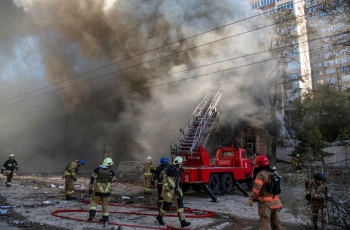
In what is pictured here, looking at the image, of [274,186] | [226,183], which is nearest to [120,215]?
[274,186]

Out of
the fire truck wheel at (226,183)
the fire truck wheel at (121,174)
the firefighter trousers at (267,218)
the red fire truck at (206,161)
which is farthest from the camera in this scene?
the fire truck wheel at (121,174)

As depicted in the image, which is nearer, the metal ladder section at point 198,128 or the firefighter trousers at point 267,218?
the firefighter trousers at point 267,218

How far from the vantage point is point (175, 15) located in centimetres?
1313

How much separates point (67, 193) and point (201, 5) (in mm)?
10108

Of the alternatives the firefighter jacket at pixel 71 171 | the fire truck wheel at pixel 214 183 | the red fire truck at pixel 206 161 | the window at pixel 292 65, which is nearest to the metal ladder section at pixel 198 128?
the red fire truck at pixel 206 161

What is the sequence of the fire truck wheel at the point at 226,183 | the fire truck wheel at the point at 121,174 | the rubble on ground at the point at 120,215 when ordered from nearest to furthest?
the rubble on ground at the point at 120,215 → the fire truck wheel at the point at 226,183 → the fire truck wheel at the point at 121,174

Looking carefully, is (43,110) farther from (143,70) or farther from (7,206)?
(7,206)

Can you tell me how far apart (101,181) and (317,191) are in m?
4.20

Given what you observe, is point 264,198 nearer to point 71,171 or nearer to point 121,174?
point 71,171

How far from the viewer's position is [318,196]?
17.2ft

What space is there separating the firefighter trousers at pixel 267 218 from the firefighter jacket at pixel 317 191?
1.18 m

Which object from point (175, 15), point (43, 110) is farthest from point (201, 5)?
point (43, 110)

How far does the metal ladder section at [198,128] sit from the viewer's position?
10.6 m

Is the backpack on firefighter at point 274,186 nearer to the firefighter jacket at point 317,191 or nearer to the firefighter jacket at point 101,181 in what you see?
the firefighter jacket at point 317,191
